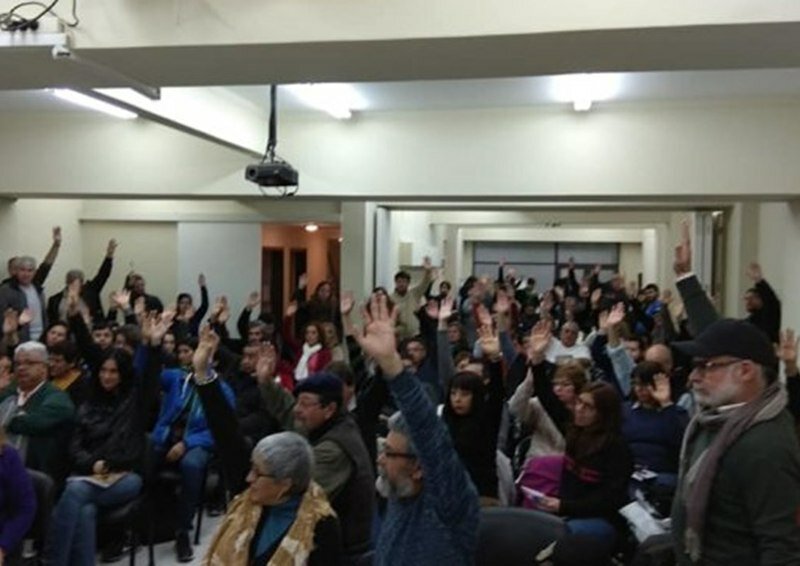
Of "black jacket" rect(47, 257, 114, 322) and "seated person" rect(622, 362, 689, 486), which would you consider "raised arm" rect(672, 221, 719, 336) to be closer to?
"seated person" rect(622, 362, 689, 486)

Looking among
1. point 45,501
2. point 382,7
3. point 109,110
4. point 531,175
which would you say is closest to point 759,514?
point 382,7

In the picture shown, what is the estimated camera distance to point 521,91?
5695 mm

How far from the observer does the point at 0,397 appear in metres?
4.17

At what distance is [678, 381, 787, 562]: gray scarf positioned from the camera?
1.84 metres

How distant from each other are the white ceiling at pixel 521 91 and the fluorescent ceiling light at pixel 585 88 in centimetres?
5

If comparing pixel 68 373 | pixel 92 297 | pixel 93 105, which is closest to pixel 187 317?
pixel 92 297

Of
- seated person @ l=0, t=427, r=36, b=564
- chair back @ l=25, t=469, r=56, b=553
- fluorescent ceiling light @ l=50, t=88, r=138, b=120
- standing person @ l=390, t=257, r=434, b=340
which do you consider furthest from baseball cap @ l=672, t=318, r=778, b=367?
standing person @ l=390, t=257, r=434, b=340

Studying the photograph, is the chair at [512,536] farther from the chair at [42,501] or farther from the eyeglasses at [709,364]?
the chair at [42,501]

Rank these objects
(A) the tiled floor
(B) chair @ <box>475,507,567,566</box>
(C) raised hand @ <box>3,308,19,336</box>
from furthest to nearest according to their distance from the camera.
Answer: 1. (C) raised hand @ <box>3,308,19,336</box>
2. (A) the tiled floor
3. (B) chair @ <box>475,507,567,566</box>

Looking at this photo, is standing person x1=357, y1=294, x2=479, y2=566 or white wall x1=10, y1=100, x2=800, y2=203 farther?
white wall x1=10, y1=100, x2=800, y2=203

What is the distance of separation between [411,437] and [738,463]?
77 centimetres

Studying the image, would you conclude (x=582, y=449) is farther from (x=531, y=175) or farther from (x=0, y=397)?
(x=531, y=175)

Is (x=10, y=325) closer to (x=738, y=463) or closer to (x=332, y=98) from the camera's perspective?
(x=332, y=98)

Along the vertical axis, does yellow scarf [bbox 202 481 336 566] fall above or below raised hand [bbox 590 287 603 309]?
below
